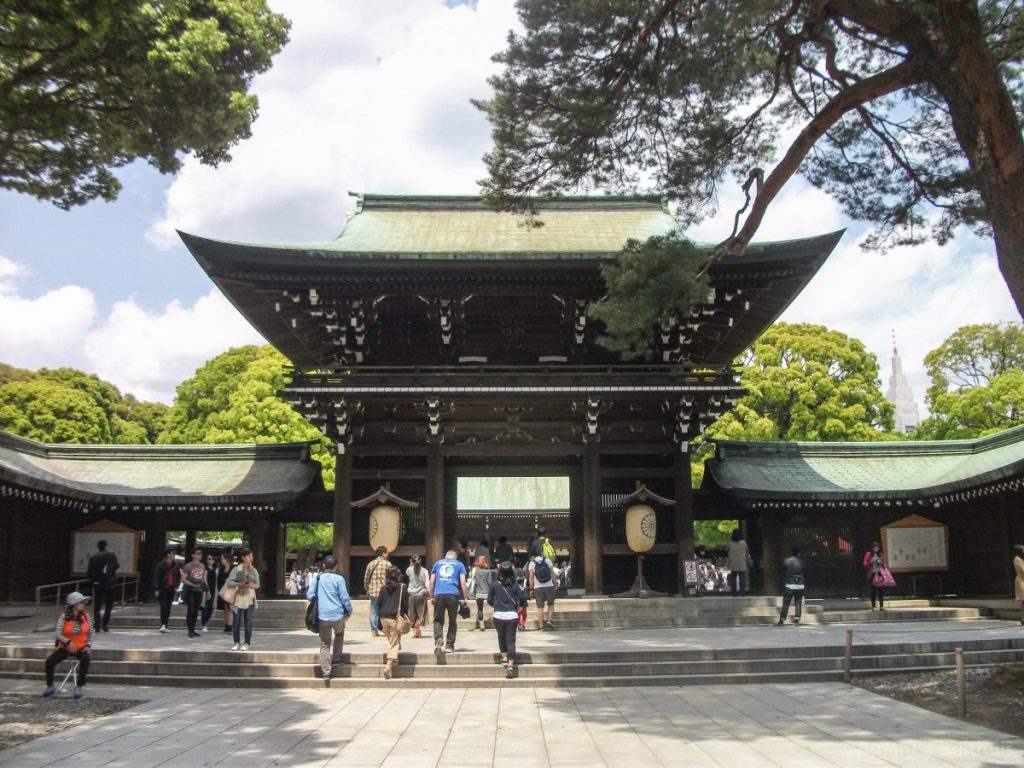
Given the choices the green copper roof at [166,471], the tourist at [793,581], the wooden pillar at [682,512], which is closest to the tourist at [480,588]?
the wooden pillar at [682,512]

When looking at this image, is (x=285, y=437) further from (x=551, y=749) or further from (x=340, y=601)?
(x=551, y=749)

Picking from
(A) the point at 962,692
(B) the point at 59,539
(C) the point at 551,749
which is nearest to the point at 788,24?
(A) the point at 962,692

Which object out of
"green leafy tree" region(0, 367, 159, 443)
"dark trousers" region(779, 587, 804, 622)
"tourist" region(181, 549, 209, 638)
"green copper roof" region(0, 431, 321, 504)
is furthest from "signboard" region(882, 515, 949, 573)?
"green leafy tree" region(0, 367, 159, 443)

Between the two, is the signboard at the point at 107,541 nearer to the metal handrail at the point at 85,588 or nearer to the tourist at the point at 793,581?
the metal handrail at the point at 85,588

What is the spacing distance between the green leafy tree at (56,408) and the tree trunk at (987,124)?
Answer: 40879 mm

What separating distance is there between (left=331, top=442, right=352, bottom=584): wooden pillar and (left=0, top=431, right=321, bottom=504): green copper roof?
7.92 feet

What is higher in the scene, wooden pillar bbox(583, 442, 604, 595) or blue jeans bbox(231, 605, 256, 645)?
wooden pillar bbox(583, 442, 604, 595)

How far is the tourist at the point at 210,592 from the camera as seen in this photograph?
16516mm

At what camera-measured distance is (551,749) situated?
8.06m

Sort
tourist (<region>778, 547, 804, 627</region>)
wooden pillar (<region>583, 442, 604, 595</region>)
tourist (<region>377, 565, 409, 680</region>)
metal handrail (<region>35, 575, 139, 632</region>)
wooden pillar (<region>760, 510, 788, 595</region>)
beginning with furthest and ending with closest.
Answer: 1. wooden pillar (<region>760, 510, 788, 595</region>)
2. metal handrail (<region>35, 575, 139, 632</region>)
3. wooden pillar (<region>583, 442, 604, 595</region>)
4. tourist (<region>778, 547, 804, 627</region>)
5. tourist (<region>377, 565, 409, 680</region>)

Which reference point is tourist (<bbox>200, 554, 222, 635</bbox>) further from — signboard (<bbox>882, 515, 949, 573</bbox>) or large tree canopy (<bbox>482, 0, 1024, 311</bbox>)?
signboard (<bbox>882, 515, 949, 573</bbox>)

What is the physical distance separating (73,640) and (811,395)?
108 ft

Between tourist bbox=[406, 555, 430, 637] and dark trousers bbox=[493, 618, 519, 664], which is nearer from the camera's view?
dark trousers bbox=[493, 618, 519, 664]

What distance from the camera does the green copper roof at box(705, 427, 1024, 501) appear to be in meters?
21.5
